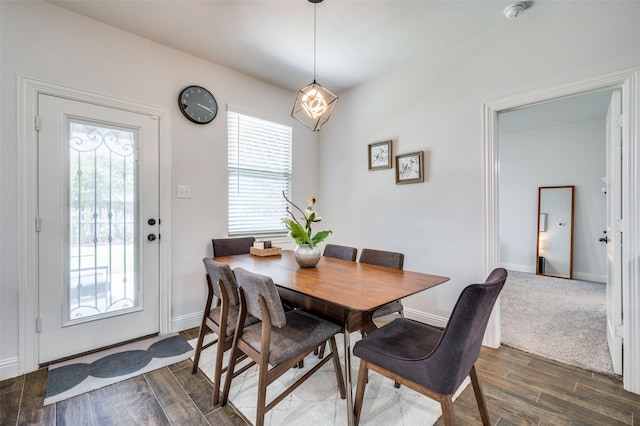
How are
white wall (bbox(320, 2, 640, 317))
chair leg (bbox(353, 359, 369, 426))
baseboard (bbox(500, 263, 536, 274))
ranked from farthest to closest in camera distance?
baseboard (bbox(500, 263, 536, 274)) → white wall (bbox(320, 2, 640, 317)) → chair leg (bbox(353, 359, 369, 426))

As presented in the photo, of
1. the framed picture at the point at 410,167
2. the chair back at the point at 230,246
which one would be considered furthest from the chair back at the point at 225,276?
the framed picture at the point at 410,167

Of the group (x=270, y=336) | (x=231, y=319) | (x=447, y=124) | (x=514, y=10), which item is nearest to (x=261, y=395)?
(x=270, y=336)

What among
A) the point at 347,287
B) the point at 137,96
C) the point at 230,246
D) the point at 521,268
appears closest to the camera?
the point at 347,287

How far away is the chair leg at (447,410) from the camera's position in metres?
1.14

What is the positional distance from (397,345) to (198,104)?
2.84 m

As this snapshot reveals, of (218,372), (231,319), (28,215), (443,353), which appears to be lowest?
(218,372)

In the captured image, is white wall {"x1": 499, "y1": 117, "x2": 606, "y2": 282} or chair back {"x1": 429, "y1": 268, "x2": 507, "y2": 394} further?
white wall {"x1": 499, "y1": 117, "x2": 606, "y2": 282}

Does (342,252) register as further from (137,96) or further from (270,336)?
(137,96)

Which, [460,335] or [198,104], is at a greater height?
[198,104]

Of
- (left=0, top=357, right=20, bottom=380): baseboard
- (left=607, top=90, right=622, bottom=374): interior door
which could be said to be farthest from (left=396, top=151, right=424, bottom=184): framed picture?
(left=0, top=357, right=20, bottom=380): baseboard

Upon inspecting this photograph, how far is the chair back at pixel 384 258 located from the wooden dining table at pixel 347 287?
0.19 m

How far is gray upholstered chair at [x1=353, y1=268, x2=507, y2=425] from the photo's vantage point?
108cm

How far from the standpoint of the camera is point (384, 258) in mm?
2219

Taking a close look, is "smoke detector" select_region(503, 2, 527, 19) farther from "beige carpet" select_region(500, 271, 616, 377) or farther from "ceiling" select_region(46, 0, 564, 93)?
"beige carpet" select_region(500, 271, 616, 377)
